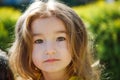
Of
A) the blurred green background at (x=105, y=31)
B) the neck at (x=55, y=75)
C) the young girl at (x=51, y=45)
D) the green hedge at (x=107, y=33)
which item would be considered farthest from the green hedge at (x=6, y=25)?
the neck at (x=55, y=75)

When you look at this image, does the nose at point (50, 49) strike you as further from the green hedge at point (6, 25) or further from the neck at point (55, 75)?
the green hedge at point (6, 25)

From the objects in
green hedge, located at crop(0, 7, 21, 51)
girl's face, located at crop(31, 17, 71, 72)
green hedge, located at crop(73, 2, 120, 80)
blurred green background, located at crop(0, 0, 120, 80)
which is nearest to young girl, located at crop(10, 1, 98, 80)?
girl's face, located at crop(31, 17, 71, 72)

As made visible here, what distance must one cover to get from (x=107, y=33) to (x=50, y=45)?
2.79 metres

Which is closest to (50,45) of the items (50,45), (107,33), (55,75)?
(50,45)

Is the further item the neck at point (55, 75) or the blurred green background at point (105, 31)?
the blurred green background at point (105, 31)

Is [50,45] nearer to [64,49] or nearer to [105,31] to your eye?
[64,49]

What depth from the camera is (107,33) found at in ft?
20.5

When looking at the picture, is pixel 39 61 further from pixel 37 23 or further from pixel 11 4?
pixel 11 4

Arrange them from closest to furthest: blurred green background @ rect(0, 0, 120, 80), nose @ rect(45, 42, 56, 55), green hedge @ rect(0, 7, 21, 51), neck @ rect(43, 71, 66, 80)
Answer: nose @ rect(45, 42, 56, 55), neck @ rect(43, 71, 66, 80), green hedge @ rect(0, 7, 21, 51), blurred green background @ rect(0, 0, 120, 80)

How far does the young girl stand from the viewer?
3.55 m

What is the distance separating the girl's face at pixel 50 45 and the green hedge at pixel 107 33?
7.42 feet

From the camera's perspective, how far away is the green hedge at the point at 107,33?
6.08 metres

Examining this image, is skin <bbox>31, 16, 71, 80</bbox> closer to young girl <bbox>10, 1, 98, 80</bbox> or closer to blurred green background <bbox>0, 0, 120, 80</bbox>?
young girl <bbox>10, 1, 98, 80</bbox>

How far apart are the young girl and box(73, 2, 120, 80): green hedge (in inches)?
81.1
